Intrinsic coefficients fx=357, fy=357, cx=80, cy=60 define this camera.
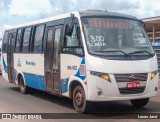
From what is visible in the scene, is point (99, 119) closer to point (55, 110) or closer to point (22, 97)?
point (55, 110)

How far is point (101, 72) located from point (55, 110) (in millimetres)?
2131

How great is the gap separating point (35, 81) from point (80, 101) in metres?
3.57

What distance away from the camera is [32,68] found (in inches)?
515

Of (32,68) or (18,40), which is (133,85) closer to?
(32,68)

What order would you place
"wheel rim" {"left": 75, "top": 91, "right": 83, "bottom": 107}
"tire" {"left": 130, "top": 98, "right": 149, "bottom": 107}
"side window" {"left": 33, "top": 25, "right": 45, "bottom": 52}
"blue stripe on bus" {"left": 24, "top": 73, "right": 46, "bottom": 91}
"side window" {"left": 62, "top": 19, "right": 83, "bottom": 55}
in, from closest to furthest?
"wheel rim" {"left": 75, "top": 91, "right": 83, "bottom": 107} → "side window" {"left": 62, "top": 19, "right": 83, "bottom": 55} → "tire" {"left": 130, "top": 98, "right": 149, "bottom": 107} → "blue stripe on bus" {"left": 24, "top": 73, "right": 46, "bottom": 91} → "side window" {"left": 33, "top": 25, "right": 45, "bottom": 52}

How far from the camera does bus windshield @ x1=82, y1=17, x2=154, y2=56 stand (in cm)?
944

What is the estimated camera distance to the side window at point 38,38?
40.5ft

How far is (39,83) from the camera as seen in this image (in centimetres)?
1238

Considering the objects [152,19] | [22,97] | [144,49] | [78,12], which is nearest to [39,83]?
[22,97]

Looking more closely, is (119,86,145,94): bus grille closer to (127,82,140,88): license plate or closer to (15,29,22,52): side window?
(127,82,140,88): license plate

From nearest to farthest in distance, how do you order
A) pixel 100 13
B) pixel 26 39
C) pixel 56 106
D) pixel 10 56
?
pixel 100 13
pixel 56 106
pixel 26 39
pixel 10 56

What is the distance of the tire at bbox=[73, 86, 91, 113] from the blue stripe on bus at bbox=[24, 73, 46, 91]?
240 centimetres

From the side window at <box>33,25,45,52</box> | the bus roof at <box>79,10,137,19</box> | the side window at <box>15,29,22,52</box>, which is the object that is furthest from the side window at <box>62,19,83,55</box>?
the side window at <box>15,29,22,52</box>

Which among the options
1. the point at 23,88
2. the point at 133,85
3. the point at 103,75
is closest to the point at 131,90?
the point at 133,85
